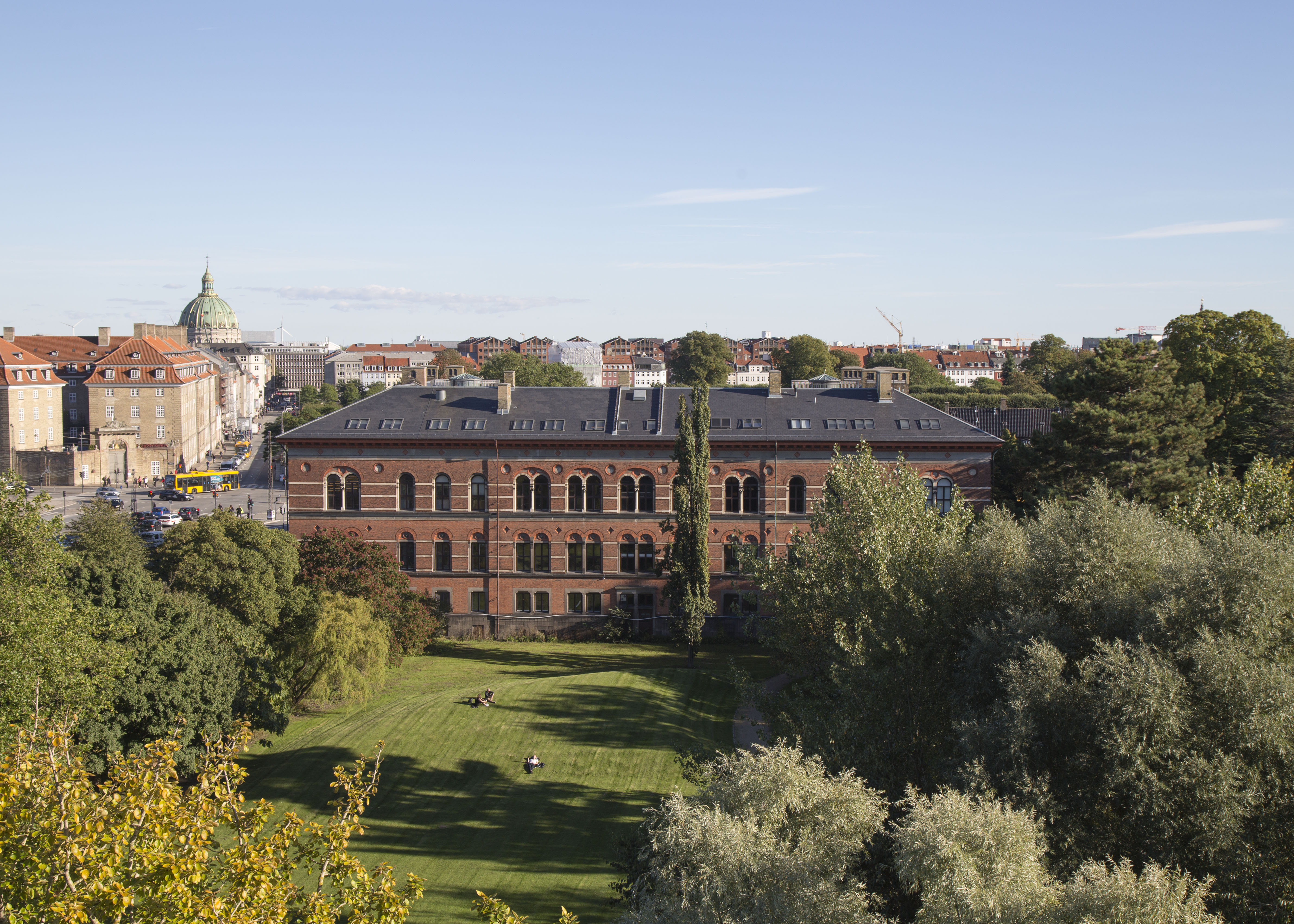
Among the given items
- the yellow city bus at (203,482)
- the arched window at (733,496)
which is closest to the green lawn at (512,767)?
the arched window at (733,496)

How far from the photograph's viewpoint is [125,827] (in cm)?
1265

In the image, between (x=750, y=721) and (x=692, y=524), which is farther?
(x=692, y=524)

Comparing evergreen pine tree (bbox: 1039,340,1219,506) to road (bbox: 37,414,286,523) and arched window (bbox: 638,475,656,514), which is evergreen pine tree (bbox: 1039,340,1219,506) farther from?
road (bbox: 37,414,286,523)

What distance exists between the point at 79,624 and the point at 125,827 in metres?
18.8

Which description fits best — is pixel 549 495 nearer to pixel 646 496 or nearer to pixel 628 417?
pixel 646 496

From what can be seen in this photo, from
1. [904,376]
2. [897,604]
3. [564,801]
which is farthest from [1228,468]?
[564,801]

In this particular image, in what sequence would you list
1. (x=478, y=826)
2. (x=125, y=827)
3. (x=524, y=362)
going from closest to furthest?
(x=125, y=827) < (x=478, y=826) < (x=524, y=362)

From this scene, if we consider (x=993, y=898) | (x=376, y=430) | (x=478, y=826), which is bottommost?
(x=478, y=826)

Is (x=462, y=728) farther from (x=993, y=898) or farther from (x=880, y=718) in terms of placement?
(x=993, y=898)

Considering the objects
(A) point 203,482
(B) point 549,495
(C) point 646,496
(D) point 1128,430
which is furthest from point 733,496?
(A) point 203,482

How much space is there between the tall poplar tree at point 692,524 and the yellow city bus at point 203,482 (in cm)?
7579

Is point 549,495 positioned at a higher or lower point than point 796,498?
higher

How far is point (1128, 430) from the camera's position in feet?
153

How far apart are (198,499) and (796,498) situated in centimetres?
7574
